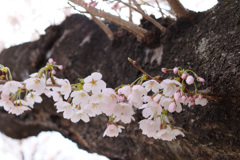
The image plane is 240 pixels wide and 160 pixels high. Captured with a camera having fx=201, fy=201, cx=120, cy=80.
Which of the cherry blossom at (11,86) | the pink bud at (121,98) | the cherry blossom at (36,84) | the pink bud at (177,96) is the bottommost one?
the cherry blossom at (11,86)

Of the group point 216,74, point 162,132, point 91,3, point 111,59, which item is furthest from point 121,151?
point 91,3

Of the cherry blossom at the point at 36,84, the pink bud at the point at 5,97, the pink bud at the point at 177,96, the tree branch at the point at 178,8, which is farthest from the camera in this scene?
the tree branch at the point at 178,8

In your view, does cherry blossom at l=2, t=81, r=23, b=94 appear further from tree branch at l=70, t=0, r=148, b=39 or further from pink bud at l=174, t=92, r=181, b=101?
pink bud at l=174, t=92, r=181, b=101

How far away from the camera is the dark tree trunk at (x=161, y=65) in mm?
875

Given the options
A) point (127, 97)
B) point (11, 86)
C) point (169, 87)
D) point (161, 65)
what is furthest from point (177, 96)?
point (11, 86)

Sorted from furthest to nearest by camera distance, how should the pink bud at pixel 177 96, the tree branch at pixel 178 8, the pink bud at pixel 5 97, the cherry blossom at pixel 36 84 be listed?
the tree branch at pixel 178 8 → the pink bud at pixel 5 97 → the cherry blossom at pixel 36 84 → the pink bud at pixel 177 96

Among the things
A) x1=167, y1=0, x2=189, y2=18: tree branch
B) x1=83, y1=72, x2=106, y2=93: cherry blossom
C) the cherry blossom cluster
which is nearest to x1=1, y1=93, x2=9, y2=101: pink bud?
the cherry blossom cluster

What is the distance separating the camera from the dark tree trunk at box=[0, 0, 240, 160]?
875 millimetres

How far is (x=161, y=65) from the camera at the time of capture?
1157 mm

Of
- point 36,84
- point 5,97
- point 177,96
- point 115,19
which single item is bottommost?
point 5,97

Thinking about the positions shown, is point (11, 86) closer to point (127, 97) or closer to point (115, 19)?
point (127, 97)

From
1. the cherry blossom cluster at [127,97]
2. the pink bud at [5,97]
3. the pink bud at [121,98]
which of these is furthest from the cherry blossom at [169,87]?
the pink bud at [5,97]

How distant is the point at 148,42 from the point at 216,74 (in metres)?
0.49

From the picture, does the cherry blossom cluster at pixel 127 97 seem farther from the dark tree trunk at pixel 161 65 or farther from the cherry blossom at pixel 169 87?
the dark tree trunk at pixel 161 65
